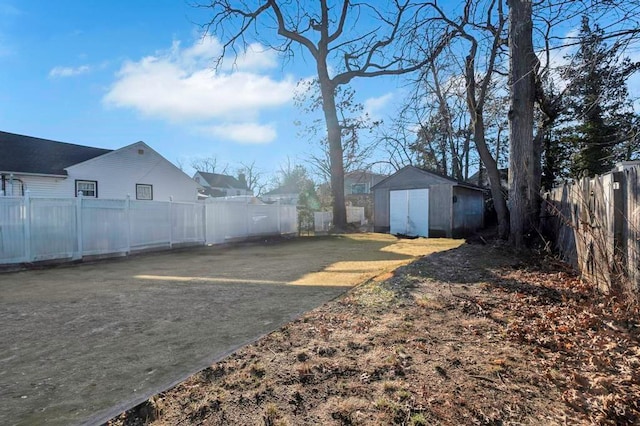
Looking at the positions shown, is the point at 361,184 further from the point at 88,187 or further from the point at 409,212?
the point at 88,187

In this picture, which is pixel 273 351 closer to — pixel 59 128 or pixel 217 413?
pixel 217 413

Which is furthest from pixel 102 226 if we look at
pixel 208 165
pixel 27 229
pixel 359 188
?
pixel 208 165

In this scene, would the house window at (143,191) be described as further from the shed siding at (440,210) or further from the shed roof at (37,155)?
the shed siding at (440,210)

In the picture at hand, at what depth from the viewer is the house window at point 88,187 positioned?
14492 mm

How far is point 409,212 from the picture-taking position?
1667 cm

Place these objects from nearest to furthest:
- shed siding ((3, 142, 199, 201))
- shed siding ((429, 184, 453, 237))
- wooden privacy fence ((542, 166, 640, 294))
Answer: wooden privacy fence ((542, 166, 640, 294)) → shed siding ((3, 142, 199, 201)) → shed siding ((429, 184, 453, 237))

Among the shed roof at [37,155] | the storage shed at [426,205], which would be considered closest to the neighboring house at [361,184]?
the storage shed at [426,205]

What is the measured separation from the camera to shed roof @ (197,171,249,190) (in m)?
44.0

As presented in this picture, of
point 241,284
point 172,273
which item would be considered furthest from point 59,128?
point 241,284

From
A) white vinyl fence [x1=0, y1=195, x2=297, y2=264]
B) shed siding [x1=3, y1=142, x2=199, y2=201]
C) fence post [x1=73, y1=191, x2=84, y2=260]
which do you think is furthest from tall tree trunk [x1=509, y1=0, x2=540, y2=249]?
shed siding [x1=3, y1=142, x2=199, y2=201]

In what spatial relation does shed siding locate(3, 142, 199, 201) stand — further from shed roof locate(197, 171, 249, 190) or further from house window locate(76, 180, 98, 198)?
shed roof locate(197, 171, 249, 190)

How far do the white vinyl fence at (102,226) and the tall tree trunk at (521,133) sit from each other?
9.57 metres

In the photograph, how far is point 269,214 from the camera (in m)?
15.3

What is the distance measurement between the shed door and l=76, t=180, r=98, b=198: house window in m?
14.1
